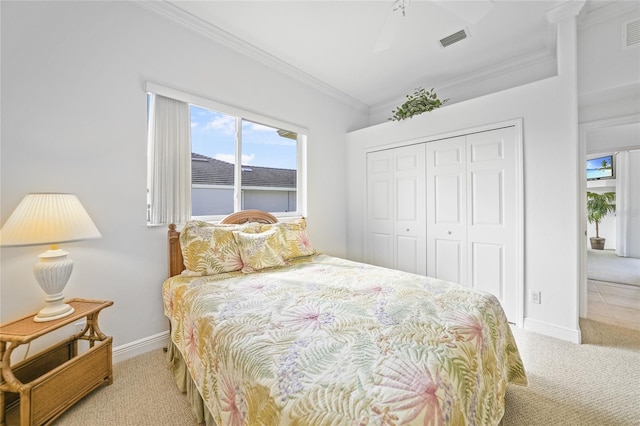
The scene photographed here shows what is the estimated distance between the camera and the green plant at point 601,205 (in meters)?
5.68

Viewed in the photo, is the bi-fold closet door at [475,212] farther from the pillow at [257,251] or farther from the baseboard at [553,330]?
the pillow at [257,251]

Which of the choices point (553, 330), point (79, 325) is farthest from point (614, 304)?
point (79, 325)

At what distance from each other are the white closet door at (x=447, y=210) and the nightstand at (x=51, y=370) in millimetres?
3191

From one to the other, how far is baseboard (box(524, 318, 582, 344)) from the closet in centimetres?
17

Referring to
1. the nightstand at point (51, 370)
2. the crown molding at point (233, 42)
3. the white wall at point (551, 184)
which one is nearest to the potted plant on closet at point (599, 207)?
the white wall at point (551, 184)

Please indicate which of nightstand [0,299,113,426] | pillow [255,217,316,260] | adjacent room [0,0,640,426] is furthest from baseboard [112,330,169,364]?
pillow [255,217,316,260]

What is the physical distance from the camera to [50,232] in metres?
1.38

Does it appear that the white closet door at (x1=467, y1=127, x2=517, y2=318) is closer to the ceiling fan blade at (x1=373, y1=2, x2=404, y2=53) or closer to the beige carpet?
the beige carpet

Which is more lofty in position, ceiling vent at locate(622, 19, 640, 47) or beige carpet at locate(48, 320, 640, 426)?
ceiling vent at locate(622, 19, 640, 47)

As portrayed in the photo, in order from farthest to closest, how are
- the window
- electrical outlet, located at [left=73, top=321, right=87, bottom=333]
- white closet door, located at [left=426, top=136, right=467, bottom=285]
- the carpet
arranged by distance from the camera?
the carpet
white closet door, located at [left=426, top=136, right=467, bottom=285]
the window
electrical outlet, located at [left=73, top=321, right=87, bottom=333]

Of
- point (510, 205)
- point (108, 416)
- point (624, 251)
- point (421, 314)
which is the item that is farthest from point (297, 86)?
point (624, 251)

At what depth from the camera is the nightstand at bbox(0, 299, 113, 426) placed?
1.24 m

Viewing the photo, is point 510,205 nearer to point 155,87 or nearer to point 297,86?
point 297,86

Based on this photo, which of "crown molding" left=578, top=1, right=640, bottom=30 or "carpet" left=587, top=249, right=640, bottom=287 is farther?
"carpet" left=587, top=249, right=640, bottom=287
